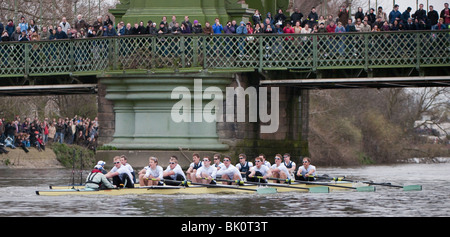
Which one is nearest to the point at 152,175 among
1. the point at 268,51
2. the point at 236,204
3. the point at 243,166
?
the point at 243,166

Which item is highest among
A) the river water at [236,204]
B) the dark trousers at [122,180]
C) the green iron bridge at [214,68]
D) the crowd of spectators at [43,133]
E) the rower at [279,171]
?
the green iron bridge at [214,68]

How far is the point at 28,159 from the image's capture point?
174 feet

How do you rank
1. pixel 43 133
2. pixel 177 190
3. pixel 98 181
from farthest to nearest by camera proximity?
pixel 43 133 → pixel 177 190 → pixel 98 181

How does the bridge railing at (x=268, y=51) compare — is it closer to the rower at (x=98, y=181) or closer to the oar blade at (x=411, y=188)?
the oar blade at (x=411, y=188)

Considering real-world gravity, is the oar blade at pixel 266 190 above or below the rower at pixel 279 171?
below

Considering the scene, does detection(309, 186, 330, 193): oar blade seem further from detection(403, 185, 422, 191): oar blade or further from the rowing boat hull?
detection(403, 185, 422, 191): oar blade

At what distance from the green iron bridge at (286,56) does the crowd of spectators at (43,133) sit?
38.9 ft

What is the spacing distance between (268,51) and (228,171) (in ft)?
20.3

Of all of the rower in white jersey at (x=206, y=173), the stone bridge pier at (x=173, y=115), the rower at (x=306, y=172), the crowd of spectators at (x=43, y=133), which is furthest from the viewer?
the crowd of spectators at (x=43, y=133)

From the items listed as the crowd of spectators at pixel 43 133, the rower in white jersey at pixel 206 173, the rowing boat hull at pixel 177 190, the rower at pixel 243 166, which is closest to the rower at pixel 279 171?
the rowing boat hull at pixel 177 190

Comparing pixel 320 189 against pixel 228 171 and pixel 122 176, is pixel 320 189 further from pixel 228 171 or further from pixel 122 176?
pixel 122 176

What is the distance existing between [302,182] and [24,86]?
12.5 m

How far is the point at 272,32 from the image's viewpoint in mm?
40031

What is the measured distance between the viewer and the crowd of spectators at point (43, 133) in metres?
51.6
